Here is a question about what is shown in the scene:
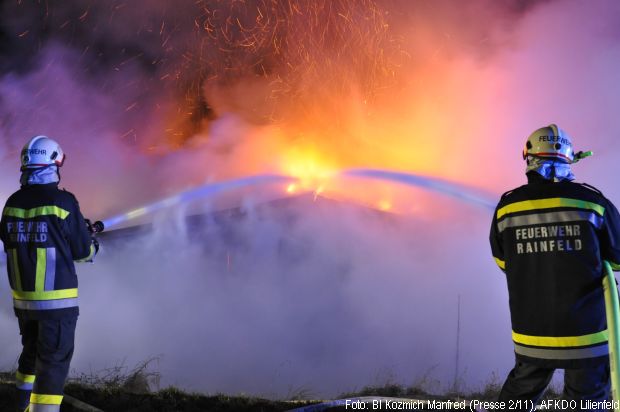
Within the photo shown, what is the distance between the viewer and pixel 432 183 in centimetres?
1348

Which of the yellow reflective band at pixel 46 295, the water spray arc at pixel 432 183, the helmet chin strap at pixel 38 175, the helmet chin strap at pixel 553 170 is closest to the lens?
the helmet chin strap at pixel 553 170

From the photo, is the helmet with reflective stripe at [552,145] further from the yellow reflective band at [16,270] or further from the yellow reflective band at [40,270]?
the yellow reflective band at [16,270]

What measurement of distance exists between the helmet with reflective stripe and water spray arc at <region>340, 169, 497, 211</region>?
29.3 feet

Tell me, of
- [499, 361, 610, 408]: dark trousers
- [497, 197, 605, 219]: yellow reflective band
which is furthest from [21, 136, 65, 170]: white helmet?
[499, 361, 610, 408]: dark trousers

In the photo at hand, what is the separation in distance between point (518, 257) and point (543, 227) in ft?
0.79

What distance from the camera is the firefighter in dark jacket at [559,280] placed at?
2.83m

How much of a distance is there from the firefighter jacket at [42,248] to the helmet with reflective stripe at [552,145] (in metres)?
3.12

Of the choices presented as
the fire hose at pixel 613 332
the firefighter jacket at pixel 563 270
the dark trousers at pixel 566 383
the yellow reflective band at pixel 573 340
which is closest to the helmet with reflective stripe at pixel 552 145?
the firefighter jacket at pixel 563 270

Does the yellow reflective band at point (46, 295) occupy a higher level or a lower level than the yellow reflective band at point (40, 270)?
lower

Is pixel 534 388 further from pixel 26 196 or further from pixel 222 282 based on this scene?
pixel 222 282

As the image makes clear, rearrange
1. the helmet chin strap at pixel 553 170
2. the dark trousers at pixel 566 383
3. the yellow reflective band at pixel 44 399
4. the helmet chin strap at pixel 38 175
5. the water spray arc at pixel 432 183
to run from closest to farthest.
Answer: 1. the dark trousers at pixel 566 383
2. the helmet chin strap at pixel 553 170
3. the yellow reflective band at pixel 44 399
4. the helmet chin strap at pixel 38 175
5. the water spray arc at pixel 432 183

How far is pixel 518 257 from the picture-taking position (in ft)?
10.1

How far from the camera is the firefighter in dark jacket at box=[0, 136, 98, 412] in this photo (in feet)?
11.3

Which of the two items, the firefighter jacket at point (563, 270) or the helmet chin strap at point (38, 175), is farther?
the helmet chin strap at point (38, 175)
